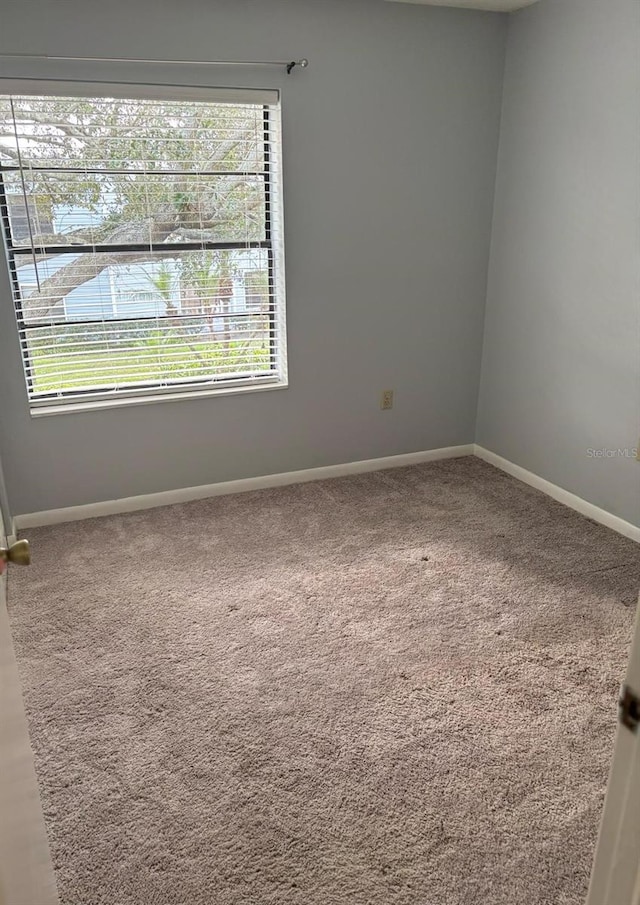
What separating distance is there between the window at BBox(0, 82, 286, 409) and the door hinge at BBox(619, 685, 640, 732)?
2827 mm

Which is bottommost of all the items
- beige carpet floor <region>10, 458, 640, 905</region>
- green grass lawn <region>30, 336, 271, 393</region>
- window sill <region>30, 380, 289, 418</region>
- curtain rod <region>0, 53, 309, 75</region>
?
beige carpet floor <region>10, 458, 640, 905</region>

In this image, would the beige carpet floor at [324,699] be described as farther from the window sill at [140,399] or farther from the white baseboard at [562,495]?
the window sill at [140,399]

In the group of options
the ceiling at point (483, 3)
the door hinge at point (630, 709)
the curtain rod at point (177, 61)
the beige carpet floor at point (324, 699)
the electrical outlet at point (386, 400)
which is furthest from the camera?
the electrical outlet at point (386, 400)

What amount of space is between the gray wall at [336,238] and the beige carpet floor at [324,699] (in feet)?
1.25

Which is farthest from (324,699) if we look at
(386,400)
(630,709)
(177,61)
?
(177,61)

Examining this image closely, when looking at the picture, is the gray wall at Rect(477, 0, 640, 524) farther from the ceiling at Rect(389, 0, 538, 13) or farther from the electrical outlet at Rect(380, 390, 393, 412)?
the electrical outlet at Rect(380, 390, 393, 412)

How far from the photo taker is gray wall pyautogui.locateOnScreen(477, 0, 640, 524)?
288cm

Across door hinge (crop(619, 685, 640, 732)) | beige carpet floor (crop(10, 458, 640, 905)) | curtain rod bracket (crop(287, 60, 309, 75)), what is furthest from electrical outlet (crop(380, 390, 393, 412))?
door hinge (crop(619, 685, 640, 732))

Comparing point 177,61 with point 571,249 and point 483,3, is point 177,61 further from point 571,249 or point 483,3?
point 571,249

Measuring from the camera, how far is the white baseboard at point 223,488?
324 centimetres

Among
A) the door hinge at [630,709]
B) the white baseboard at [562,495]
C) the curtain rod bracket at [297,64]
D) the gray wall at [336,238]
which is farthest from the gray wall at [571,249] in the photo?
the door hinge at [630,709]

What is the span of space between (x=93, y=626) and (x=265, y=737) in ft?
2.83

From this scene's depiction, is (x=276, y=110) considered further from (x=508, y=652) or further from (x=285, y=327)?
(x=508, y=652)

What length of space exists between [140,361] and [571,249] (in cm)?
210
